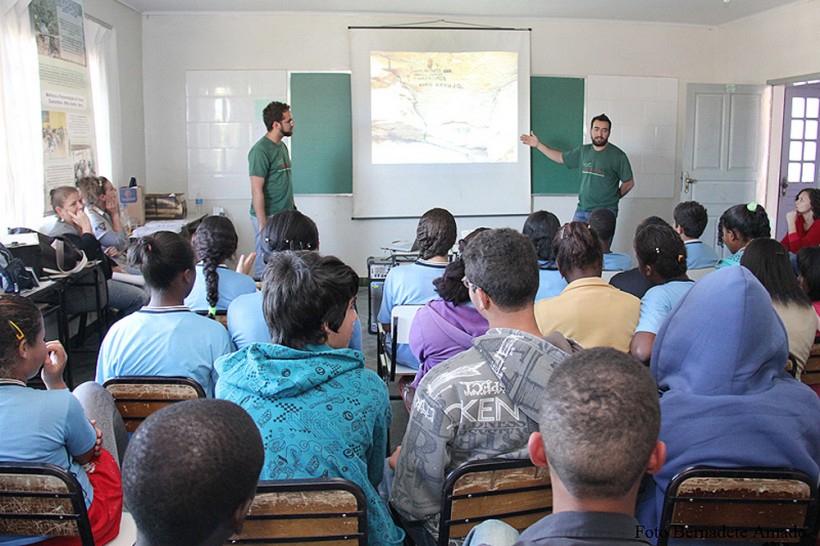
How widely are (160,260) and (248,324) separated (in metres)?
0.37

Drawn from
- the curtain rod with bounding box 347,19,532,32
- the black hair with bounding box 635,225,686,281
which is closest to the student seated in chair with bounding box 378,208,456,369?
the black hair with bounding box 635,225,686,281

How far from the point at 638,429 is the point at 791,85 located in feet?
24.5

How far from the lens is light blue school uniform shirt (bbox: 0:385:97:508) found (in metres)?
1.50

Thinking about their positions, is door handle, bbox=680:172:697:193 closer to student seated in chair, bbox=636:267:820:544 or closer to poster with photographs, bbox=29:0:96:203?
poster with photographs, bbox=29:0:96:203

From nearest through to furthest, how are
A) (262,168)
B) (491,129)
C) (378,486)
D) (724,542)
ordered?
(724,542), (378,486), (262,168), (491,129)

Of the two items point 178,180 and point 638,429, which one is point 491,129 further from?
point 638,429

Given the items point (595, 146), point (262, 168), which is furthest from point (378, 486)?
point (595, 146)

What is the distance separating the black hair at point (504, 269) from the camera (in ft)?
5.57

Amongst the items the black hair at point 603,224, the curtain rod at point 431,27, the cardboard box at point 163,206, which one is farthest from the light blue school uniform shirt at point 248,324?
the curtain rod at point 431,27

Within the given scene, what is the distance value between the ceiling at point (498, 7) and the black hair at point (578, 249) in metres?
4.23

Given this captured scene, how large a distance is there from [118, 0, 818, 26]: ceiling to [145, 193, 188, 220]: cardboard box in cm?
177

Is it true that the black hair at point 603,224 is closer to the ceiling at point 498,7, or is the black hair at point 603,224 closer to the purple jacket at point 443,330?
the purple jacket at point 443,330

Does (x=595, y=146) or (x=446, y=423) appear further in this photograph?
(x=595, y=146)

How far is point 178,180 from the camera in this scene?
22.1 ft
